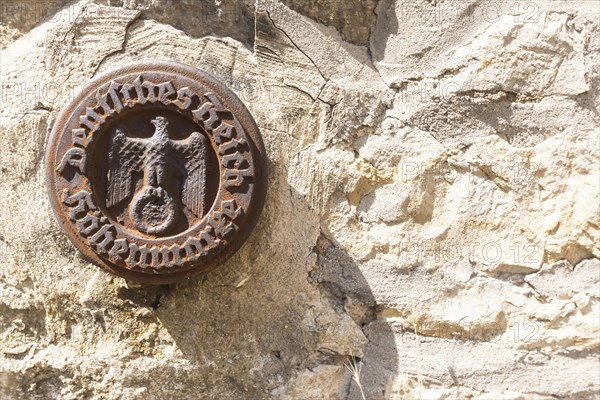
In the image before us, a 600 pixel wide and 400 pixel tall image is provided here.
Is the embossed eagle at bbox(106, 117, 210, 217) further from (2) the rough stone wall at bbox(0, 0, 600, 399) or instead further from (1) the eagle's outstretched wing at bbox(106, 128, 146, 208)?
(2) the rough stone wall at bbox(0, 0, 600, 399)

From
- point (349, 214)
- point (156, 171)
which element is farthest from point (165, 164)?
point (349, 214)

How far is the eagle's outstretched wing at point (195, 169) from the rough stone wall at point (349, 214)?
0.49ft

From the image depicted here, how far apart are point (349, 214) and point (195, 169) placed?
1.19ft

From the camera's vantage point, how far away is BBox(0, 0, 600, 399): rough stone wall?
4.56 ft

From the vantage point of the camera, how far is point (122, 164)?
1.36m

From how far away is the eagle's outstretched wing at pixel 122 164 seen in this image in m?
1.36

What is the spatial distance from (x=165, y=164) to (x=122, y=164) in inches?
3.8

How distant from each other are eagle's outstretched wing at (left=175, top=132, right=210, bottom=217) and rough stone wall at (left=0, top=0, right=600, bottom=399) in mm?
150

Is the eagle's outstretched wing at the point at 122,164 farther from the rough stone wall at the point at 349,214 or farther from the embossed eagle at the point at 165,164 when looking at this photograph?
the rough stone wall at the point at 349,214

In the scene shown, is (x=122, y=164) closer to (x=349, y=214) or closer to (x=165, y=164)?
(x=165, y=164)

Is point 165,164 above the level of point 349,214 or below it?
above

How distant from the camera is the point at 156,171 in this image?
135 centimetres

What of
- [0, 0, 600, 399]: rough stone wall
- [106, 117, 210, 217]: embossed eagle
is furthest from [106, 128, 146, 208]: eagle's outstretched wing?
[0, 0, 600, 399]: rough stone wall

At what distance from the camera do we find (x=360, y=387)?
1404 mm
